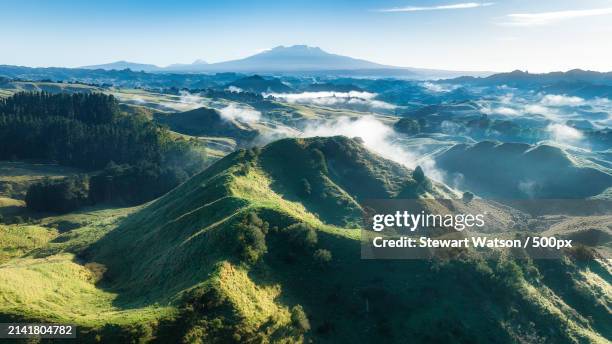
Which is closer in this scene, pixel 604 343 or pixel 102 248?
pixel 604 343

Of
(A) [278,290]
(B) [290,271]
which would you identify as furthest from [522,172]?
(A) [278,290]

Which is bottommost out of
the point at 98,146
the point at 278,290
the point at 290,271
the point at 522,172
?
the point at 522,172

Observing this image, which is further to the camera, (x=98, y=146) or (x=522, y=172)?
(x=98, y=146)

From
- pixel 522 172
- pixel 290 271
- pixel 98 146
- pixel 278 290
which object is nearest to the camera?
pixel 278 290

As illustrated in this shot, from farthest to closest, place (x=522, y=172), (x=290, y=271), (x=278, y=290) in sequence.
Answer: (x=522, y=172)
(x=290, y=271)
(x=278, y=290)

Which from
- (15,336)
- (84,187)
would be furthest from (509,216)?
(84,187)

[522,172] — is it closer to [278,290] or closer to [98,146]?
[278,290]

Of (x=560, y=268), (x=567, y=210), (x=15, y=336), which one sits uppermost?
(x=15, y=336)

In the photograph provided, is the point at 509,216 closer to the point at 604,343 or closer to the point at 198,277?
the point at 604,343
